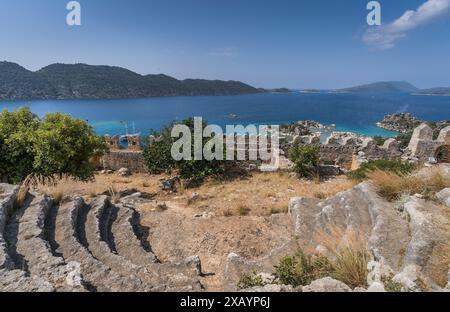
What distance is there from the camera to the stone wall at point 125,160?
683 inches

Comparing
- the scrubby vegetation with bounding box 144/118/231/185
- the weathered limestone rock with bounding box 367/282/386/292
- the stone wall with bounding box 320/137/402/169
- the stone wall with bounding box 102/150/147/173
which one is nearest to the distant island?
the stone wall with bounding box 102/150/147/173

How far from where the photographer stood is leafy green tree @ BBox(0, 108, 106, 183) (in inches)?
433

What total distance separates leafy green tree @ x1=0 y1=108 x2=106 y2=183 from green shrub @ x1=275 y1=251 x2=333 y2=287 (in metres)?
9.57

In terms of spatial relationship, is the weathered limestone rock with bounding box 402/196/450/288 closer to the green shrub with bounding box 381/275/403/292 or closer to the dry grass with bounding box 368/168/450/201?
the green shrub with bounding box 381/275/403/292

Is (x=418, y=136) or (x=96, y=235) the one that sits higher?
(x=418, y=136)

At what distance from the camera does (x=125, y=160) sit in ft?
57.9

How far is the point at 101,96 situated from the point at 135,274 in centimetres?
16727

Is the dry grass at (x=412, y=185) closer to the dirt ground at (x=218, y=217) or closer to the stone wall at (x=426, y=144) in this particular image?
the dirt ground at (x=218, y=217)

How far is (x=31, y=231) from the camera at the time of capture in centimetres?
516

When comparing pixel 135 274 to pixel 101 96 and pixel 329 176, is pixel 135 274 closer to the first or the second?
pixel 329 176

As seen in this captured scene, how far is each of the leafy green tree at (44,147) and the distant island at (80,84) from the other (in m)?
133

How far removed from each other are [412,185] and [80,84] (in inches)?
6671
